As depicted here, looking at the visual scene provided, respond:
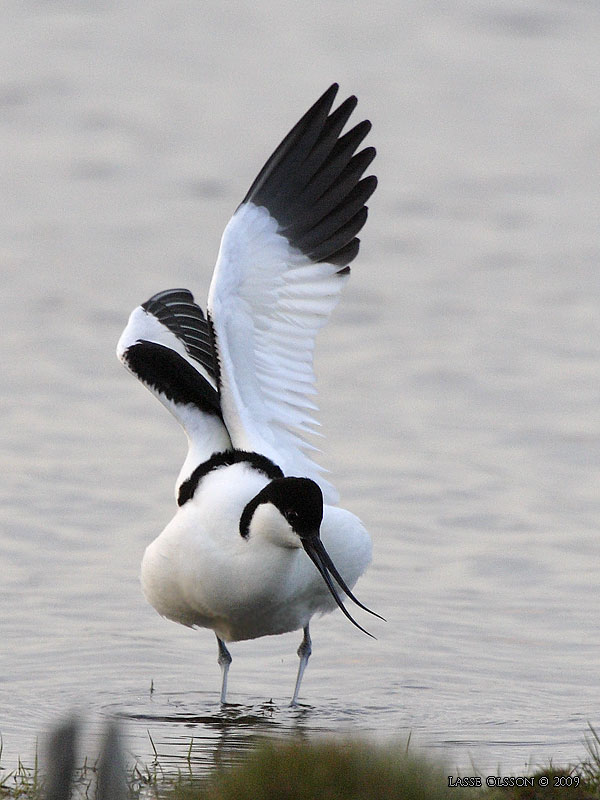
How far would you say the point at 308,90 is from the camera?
18016 millimetres

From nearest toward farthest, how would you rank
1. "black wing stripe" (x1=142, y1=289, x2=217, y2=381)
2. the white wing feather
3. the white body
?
the white body → the white wing feather → "black wing stripe" (x1=142, y1=289, x2=217, y2=381)

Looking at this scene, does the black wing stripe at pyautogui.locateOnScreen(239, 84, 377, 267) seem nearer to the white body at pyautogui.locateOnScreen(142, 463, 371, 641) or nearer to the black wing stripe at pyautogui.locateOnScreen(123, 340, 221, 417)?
the black wing stripe at pyautogui.locateOnScreen(123, 340, 221, 417)

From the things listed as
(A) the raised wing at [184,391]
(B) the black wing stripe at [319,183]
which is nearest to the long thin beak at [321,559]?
(A) the raised wing at [184,391]

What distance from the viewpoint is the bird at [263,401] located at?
715 centimetres

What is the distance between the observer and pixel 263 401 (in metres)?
7.77

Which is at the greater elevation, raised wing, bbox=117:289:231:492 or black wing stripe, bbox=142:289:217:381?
black wing stripe, bbox=142:289:217:381

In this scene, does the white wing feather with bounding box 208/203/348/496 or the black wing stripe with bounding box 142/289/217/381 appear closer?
the white wing feather with bounding box 208/203/348/496

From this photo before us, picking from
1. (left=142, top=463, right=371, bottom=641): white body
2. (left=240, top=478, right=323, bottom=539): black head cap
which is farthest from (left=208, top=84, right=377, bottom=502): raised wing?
(left=240, top=478, right=323, bottom=539): black head cap

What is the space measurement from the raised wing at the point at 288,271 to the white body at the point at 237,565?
330 mm

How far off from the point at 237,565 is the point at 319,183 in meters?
1.88

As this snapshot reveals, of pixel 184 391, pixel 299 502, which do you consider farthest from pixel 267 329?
pixel 299 502

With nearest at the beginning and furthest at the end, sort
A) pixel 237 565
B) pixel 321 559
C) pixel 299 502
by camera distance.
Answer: pixel 299 502
pixel 321 559
pixel 237 565

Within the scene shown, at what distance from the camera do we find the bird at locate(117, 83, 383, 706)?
7148 mm

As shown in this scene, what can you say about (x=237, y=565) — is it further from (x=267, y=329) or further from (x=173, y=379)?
(x=267, y=329)
